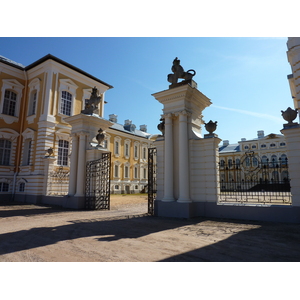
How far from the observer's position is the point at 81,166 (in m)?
13.5

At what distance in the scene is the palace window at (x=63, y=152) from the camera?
68.5 ft

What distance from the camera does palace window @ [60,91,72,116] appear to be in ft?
71.3

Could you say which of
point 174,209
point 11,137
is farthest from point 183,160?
point 11,137

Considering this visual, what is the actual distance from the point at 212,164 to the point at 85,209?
24.7 ft

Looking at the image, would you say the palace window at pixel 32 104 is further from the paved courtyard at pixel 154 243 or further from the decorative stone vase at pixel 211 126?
the decorative stone vase at pixel 211 126

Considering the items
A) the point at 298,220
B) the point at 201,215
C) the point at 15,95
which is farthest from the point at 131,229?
the point at 15,95

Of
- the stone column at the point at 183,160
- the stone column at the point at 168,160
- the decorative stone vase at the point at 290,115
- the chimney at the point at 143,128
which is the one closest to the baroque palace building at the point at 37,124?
the stone column at the point at 168,160

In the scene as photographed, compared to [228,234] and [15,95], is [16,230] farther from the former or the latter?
[15,95]

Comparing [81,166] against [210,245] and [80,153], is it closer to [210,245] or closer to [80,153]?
[80,153]

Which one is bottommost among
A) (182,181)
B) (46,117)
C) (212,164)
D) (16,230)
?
(16,230)

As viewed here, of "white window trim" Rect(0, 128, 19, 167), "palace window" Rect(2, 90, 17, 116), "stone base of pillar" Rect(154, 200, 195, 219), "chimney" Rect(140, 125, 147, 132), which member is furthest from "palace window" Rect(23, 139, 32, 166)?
"chimney" Rect(140, 125, 147, 132)

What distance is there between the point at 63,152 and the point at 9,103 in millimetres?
6483

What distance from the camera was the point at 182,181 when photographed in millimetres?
9406

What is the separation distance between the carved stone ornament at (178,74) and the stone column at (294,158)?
168 inches
